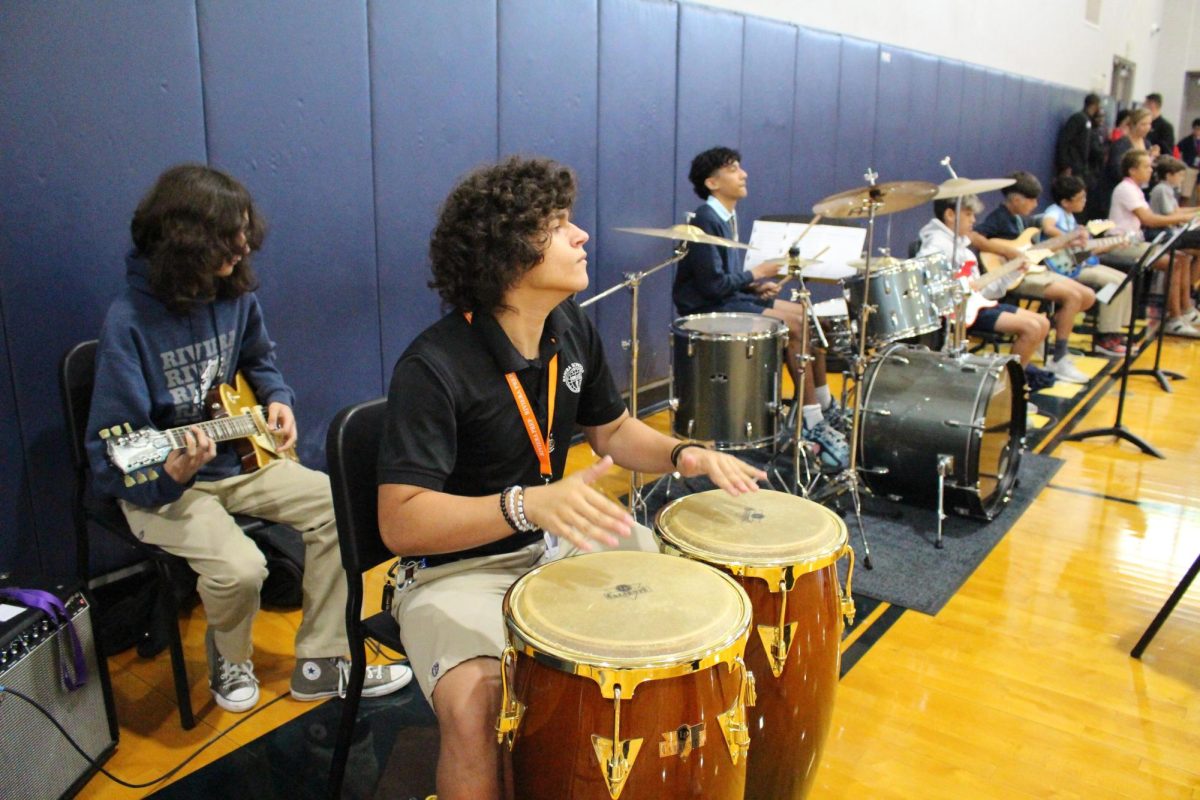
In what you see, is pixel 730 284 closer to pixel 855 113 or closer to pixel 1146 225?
pixel 855 113

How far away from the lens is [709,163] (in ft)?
14.3

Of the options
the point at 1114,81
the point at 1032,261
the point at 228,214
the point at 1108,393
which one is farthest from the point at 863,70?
the point at 1114,81

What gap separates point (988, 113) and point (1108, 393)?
4352 millimetres

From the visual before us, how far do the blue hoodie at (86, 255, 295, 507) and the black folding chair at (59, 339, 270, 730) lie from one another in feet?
0.29

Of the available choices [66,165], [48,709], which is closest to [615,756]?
[48,709]

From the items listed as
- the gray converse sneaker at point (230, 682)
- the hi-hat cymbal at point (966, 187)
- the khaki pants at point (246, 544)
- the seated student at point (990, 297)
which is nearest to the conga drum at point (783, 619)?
the khaki pants at point (246, 544)

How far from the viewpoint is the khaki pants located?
7.32ft

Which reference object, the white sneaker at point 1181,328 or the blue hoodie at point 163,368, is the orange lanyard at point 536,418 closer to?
the blue hoodie at point 163,368

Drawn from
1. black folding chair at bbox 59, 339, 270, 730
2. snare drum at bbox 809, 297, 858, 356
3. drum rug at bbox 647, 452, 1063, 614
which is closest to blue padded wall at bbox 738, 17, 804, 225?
snare drum at bbox 809, 297, 858, 356

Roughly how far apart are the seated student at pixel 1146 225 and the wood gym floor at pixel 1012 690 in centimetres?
435

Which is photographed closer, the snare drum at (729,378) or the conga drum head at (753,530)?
the conga drum head at (753,530)

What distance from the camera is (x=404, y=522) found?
5.17 feet

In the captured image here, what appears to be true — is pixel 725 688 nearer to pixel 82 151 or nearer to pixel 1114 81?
pixel 82 151

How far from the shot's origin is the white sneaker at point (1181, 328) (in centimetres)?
713
